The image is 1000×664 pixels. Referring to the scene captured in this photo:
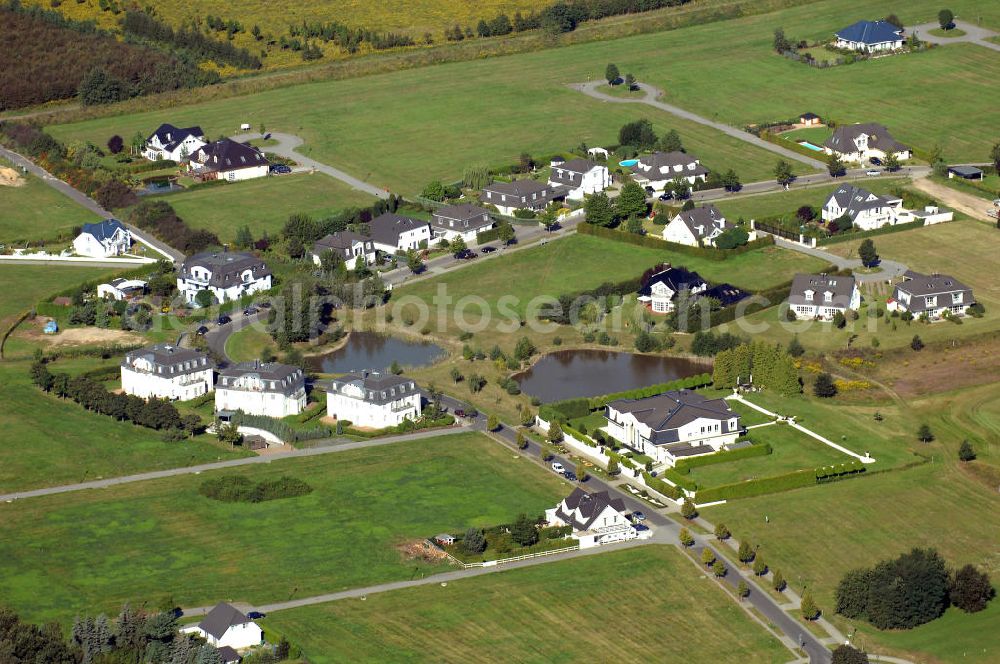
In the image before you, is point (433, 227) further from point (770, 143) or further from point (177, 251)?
point (770, 143)

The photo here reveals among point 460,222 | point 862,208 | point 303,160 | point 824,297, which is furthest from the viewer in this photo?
point 303,160

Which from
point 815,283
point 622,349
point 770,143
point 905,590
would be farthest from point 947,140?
point 905,590

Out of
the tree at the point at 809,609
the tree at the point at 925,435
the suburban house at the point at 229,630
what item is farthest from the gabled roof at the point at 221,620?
the tree at the point at 925,435

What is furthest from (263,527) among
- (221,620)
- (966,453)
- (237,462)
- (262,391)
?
(966,453)

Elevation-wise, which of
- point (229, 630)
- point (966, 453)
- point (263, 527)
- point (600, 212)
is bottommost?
point (966, 453)

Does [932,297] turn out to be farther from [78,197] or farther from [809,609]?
[78,197]

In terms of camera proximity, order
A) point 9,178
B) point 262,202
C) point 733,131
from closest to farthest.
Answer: point 262,202 → point 9,178 → point 733,131
